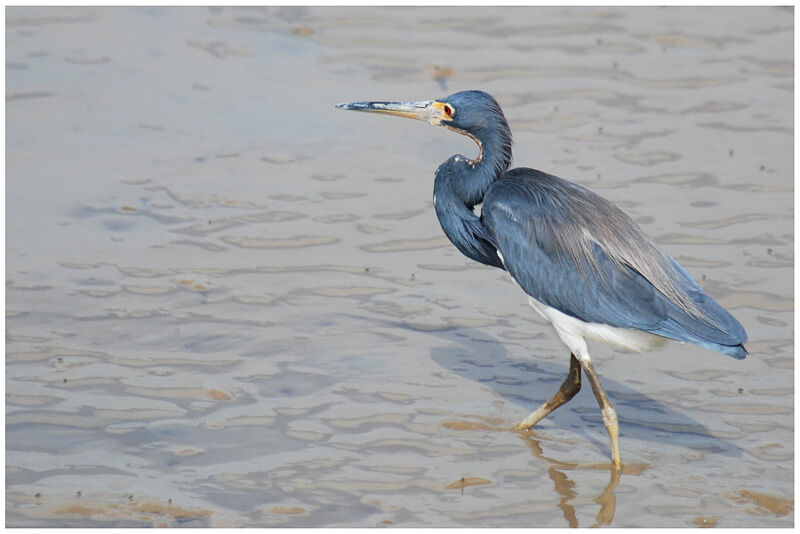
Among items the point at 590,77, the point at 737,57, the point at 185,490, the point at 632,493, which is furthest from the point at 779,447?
the point at 737,57

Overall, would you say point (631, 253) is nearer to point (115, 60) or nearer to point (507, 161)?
point (507, 161)

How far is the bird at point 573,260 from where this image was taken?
6.26m

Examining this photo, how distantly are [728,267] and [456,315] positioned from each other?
2.09m

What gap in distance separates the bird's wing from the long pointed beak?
0.63m

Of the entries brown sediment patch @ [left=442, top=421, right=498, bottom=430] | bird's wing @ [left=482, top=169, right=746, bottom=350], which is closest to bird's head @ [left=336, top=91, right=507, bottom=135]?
bird's wing @ [left=482, top=169, right=746, bottom=350]

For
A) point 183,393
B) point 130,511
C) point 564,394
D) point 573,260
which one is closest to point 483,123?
point 573,260

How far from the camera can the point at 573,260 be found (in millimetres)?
6406

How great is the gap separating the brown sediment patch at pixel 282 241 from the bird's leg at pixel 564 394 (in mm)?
2581

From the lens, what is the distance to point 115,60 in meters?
11.1

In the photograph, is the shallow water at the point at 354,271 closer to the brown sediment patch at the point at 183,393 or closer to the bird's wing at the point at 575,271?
the brown sediment patch at the point at 183,393

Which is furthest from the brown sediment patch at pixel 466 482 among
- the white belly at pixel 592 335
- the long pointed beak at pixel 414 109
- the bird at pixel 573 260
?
the long pointed beak at pixel 414 109

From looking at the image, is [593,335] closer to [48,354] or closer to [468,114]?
[468,114]

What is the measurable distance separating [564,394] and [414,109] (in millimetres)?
1879

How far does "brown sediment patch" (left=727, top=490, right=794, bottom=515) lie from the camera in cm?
609
